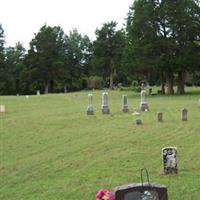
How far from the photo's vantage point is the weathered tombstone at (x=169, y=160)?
37.7 ft

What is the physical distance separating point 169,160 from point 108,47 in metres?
85.6

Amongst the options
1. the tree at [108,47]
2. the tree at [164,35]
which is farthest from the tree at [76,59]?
the tree at [164,35]

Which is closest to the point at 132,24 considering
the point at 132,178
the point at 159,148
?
the point at 159,148

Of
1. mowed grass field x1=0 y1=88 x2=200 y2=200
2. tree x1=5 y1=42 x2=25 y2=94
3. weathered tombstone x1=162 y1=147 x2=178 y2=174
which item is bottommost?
mowed grass field x1=0 y1=88 x2=200 y2=200

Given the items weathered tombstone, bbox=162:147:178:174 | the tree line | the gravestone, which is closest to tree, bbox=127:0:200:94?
the tree line

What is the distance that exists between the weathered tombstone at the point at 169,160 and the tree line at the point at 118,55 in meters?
47.5

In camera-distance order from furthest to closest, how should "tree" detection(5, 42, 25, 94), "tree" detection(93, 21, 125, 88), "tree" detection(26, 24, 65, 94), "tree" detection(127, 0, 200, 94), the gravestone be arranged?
"tree" detection(93, 21, 125, 88) < "tree" detection(5, 42, 25, 94) < "tree" detection(26, 24, 65, 94) < "tree" detection(127, 0, 200, 94) < the gravestone

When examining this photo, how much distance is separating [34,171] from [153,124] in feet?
35.9

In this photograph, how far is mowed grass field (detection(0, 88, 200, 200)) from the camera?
1061 centimetres

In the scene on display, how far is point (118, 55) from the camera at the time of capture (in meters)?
95.6

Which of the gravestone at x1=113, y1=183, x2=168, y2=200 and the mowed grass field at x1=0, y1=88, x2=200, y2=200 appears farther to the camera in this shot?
the mowed grass field at x1=0, y1=88, x2=200, y2=200

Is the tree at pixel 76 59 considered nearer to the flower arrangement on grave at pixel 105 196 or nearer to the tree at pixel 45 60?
the tree at pixel 45 60

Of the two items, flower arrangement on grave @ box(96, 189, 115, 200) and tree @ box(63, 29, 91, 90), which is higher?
tree @ box(63, 29, 91, 90)

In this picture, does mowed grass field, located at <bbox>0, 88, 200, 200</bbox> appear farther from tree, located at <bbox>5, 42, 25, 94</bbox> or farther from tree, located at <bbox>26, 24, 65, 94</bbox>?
Result: tree, located at <bbox>5, 42, 25, 94</bbox>
